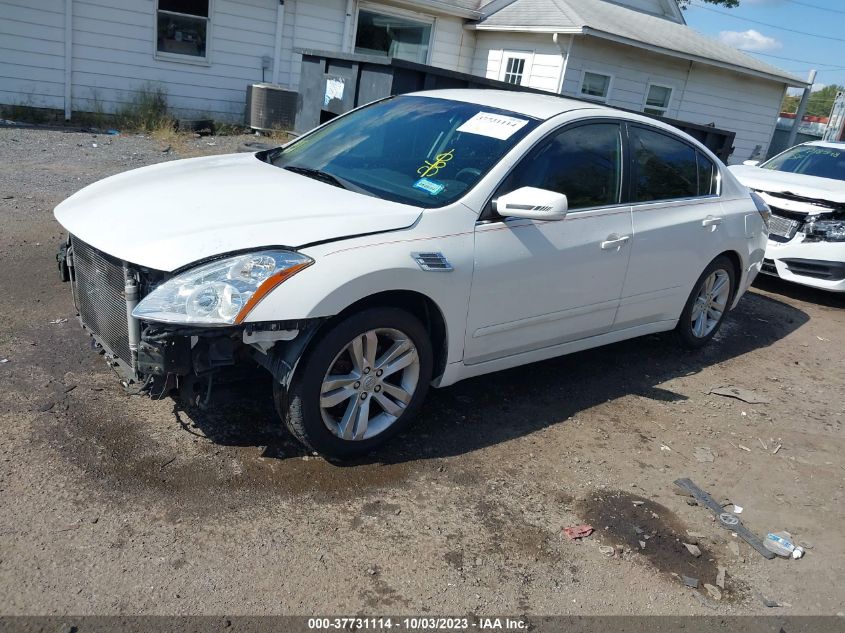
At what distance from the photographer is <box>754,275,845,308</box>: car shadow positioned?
833 centimetres

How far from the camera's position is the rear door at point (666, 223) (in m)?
4.77

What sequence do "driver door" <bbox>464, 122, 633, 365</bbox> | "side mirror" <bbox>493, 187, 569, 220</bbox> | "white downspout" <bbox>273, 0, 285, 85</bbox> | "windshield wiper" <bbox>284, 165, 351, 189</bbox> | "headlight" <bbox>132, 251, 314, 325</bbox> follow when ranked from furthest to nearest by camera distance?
1. "white downspout" <bbox>273, 0, 285, 85</bbox>
2. "windshield wiper" <bbox>284, 165, 351, 189</bbox>
3. "driver door" <bbox>464, 122, 633, 365</bbox>
4. "side mirror" <bbox>493, 187, 569, 220</bbox>
5. "headlight" <bbox>132, 251, 314, 325</bbox>

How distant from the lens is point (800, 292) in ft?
28.5

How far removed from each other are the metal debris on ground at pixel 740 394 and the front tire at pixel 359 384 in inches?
101

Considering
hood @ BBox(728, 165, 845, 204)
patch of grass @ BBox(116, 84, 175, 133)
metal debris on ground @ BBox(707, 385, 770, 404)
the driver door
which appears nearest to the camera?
the driver door

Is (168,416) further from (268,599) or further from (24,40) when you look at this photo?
(24,40)

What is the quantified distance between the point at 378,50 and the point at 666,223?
13392 millimetres

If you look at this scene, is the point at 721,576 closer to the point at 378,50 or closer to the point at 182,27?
the point at 182,27

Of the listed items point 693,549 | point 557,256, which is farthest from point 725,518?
point 557,256

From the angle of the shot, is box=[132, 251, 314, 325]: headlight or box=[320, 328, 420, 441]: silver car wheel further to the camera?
box=[320, 328, 420, 441]: silver car wheel

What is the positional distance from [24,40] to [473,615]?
12992 mm

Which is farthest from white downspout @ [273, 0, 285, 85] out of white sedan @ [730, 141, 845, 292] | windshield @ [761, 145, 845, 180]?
white sedan @ [730, 141, 845, 292]

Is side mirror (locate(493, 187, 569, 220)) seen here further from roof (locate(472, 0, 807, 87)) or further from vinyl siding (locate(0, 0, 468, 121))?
roof (locate(472, 0, 807, 87))

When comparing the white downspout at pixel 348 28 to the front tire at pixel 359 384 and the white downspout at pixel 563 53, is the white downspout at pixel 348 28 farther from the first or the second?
the front tire at pixel 359 384
